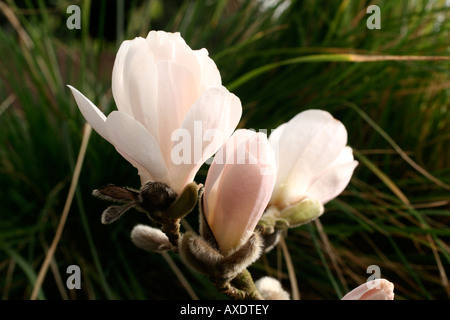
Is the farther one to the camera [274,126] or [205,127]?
[274,126]

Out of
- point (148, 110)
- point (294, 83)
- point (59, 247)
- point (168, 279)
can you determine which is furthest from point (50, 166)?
point (148, 110)

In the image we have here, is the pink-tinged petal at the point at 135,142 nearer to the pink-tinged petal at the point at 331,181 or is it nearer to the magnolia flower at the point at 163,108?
the magnolia flower at the point at 163,108

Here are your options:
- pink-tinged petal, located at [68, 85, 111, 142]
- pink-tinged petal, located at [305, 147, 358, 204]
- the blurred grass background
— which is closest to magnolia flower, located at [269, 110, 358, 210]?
pink-tinged petal, located at [305, 147, 358, 204]

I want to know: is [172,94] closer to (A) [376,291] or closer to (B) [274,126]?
(A) [376,291]

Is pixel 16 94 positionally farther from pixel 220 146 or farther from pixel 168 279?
pixel 220 146

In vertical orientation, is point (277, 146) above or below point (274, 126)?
above

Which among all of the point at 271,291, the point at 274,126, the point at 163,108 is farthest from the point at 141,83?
the point at 274,126
